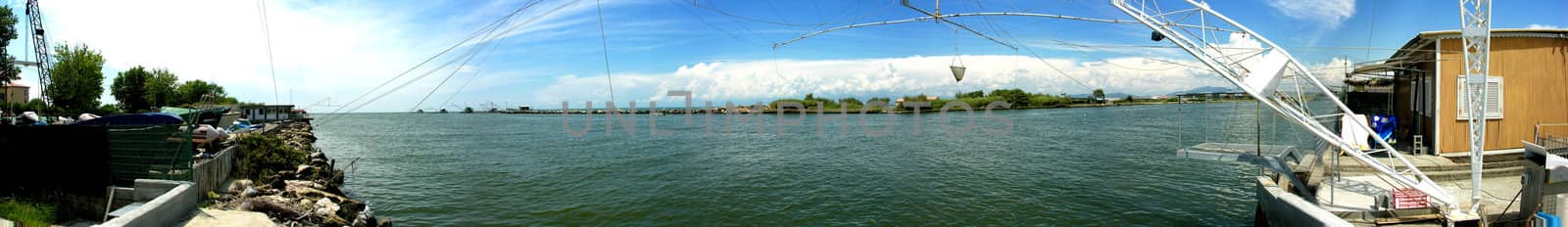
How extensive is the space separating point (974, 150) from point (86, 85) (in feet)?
164

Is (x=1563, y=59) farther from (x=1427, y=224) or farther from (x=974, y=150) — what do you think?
(x=974, y=150)

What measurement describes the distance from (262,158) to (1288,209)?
22.5m

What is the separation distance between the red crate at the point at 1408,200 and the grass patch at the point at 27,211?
63.9 feet

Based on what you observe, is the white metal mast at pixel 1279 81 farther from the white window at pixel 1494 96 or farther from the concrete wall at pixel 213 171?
the concrete wall at pixel 213 171

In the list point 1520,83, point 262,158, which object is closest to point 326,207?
point 262,158

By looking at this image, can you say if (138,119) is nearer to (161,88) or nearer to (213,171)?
(213,171)

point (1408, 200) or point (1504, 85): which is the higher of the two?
point (1504, 85)

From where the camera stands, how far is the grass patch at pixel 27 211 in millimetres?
9952

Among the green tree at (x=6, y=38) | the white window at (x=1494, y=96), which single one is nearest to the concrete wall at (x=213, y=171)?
the white window at (x=1494, y=96)

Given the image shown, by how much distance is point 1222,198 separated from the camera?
15836mm

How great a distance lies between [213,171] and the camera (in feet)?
44.1

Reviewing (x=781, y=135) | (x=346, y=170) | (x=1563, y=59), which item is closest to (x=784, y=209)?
(x=1563, y=59)

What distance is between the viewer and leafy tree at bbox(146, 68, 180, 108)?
5538 centimetres

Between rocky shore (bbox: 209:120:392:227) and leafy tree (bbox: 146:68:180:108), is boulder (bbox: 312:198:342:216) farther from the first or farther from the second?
leafy tree (bbox: 146:68:180:108)
